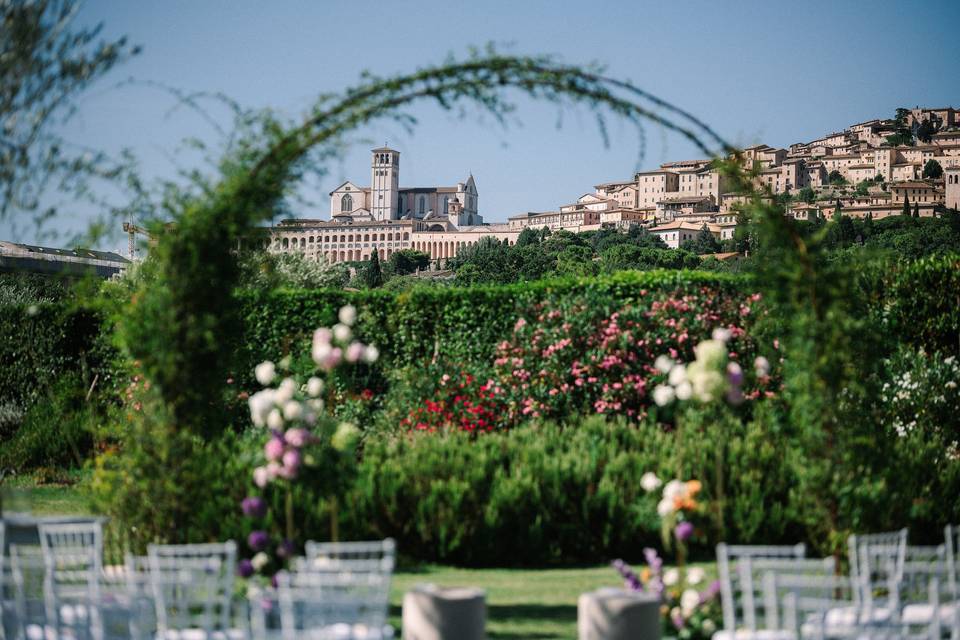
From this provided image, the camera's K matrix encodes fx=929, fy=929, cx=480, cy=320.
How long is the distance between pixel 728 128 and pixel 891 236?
2971 inches

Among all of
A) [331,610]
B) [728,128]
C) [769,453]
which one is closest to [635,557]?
[769,453]

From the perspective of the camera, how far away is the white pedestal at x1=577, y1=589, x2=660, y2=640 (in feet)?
13.0

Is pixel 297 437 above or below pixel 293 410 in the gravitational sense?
below

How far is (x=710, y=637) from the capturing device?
4410mm

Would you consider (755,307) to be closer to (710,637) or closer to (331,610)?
(710,637)

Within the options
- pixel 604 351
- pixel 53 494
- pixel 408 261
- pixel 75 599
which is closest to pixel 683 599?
pixel 75 599

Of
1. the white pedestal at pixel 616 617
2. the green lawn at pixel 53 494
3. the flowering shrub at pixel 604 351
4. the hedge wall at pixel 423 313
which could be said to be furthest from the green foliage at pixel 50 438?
the white pedestal at pixel 616 617

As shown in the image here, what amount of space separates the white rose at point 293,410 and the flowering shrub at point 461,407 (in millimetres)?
4678

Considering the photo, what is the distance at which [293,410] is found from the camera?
14.6 feet

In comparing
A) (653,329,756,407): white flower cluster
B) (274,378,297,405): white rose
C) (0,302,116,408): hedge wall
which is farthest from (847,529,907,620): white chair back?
(0,302,116,408): hedge wall

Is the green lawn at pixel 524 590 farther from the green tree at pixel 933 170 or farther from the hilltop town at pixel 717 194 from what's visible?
the green tree at pixel 933 170

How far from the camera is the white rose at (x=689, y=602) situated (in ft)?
14.3

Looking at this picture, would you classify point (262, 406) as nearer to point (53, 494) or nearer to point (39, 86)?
point (39, 86)

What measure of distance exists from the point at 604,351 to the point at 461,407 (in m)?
1.60
